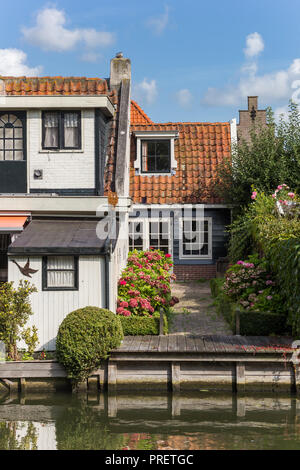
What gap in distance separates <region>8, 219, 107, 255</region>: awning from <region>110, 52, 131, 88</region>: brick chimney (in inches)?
247

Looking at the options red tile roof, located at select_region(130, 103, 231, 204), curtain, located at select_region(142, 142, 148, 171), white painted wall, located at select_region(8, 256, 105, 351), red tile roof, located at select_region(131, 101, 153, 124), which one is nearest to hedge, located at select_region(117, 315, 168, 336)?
white painted wall, located at select_region(8, 256, 105, 351)

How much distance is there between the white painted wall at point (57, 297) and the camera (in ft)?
48.5

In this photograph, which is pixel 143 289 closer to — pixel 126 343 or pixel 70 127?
pixel 126 343

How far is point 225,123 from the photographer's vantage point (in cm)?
2619

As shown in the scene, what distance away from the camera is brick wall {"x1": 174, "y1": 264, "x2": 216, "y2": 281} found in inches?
957

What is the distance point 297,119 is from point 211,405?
13748 millimetres

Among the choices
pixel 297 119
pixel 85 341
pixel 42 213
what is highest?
pixel 297 119

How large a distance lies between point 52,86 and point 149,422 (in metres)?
12.4

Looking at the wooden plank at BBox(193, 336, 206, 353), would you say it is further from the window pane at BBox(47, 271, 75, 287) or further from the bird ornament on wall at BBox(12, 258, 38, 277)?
the bird ornament on wall at BBox(12, 258, 38, 277)

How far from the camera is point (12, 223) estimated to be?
16109mm

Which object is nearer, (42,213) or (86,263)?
(86,263)
